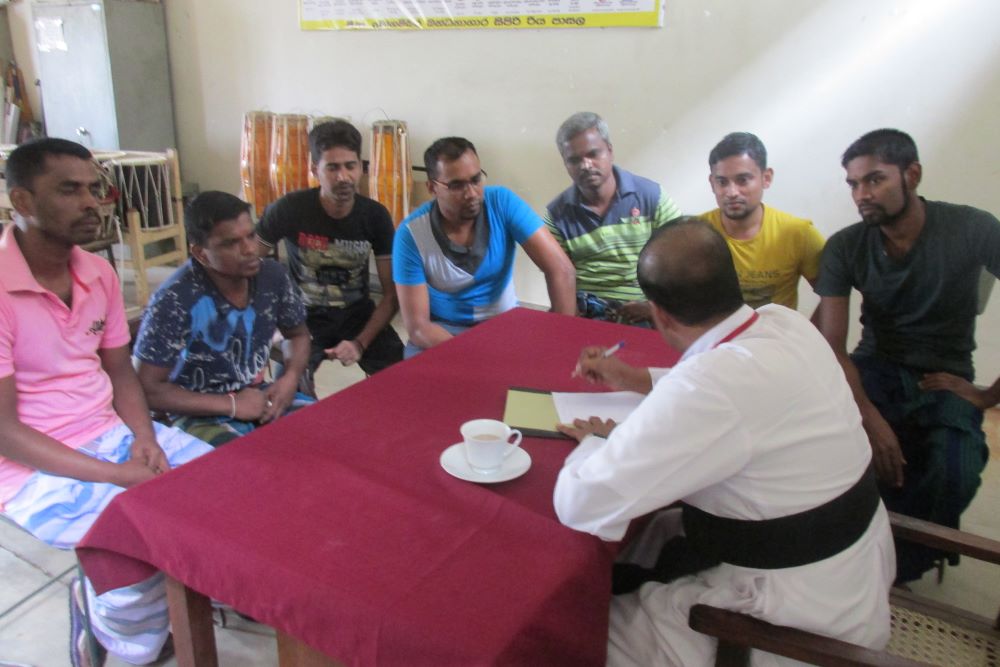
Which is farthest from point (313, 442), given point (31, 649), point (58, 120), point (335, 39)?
point (58, 120)

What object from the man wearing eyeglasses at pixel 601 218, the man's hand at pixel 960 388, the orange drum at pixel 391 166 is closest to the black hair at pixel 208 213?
the man wearing eyeglasses at pixel 601 218

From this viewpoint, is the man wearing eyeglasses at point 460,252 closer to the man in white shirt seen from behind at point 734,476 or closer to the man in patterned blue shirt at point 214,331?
the man in patterned blue shirt at point 214,331

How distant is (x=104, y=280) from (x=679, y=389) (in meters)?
1.38

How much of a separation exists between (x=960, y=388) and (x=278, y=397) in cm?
178

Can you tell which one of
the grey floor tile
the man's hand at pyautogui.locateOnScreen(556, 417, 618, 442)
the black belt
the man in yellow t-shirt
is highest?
the man in yellow t-shirt

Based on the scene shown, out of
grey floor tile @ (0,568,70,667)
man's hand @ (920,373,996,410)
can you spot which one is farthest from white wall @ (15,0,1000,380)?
grey floor tile @ (0,568,70,667)

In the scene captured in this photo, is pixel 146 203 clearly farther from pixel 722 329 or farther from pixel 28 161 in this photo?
pixel 722 329

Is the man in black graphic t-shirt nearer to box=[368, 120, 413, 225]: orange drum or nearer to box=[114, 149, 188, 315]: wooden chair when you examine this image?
box=[368, 120, 413, 225]: orange drum

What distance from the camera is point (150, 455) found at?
163 cm

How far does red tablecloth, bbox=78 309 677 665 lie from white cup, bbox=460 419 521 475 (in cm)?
4

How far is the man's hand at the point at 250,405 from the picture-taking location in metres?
1.84

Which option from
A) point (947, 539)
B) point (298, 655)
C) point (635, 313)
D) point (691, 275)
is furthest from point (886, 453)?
point (298, 655)

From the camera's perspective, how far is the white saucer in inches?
45.4

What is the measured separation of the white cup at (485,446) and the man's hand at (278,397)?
865 millimetres
